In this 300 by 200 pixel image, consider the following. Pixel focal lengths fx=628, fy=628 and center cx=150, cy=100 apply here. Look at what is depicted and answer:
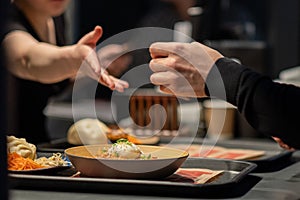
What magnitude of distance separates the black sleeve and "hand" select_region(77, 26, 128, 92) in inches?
13.7

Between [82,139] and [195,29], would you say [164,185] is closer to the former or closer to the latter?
[82,139]

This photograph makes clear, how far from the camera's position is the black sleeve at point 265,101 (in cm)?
122

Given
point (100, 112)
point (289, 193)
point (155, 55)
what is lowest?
point (100, 112)

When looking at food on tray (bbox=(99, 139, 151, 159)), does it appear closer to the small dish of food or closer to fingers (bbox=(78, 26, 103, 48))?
the small dish of food

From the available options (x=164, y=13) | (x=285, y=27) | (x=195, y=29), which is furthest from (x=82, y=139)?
(x=285, y=27)

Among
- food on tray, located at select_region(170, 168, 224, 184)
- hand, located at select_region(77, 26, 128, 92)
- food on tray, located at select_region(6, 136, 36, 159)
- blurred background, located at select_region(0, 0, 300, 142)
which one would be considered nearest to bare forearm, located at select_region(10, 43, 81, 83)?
hand, located at select_region(77, 26, 128, 92)

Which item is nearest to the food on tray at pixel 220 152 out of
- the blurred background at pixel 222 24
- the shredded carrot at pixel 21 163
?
the blurred background at pixel 222 24

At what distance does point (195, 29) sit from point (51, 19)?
0.95 m

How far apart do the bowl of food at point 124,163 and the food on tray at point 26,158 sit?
6 centimetres

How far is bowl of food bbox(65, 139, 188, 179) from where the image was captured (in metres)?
1.25

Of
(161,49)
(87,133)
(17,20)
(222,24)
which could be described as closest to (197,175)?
(161,49)

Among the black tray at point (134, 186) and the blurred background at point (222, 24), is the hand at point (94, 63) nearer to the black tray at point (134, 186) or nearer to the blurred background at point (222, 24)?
the blurred background at point (222, 24)

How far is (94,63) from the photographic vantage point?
1.55 metres

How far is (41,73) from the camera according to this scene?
188 cm
